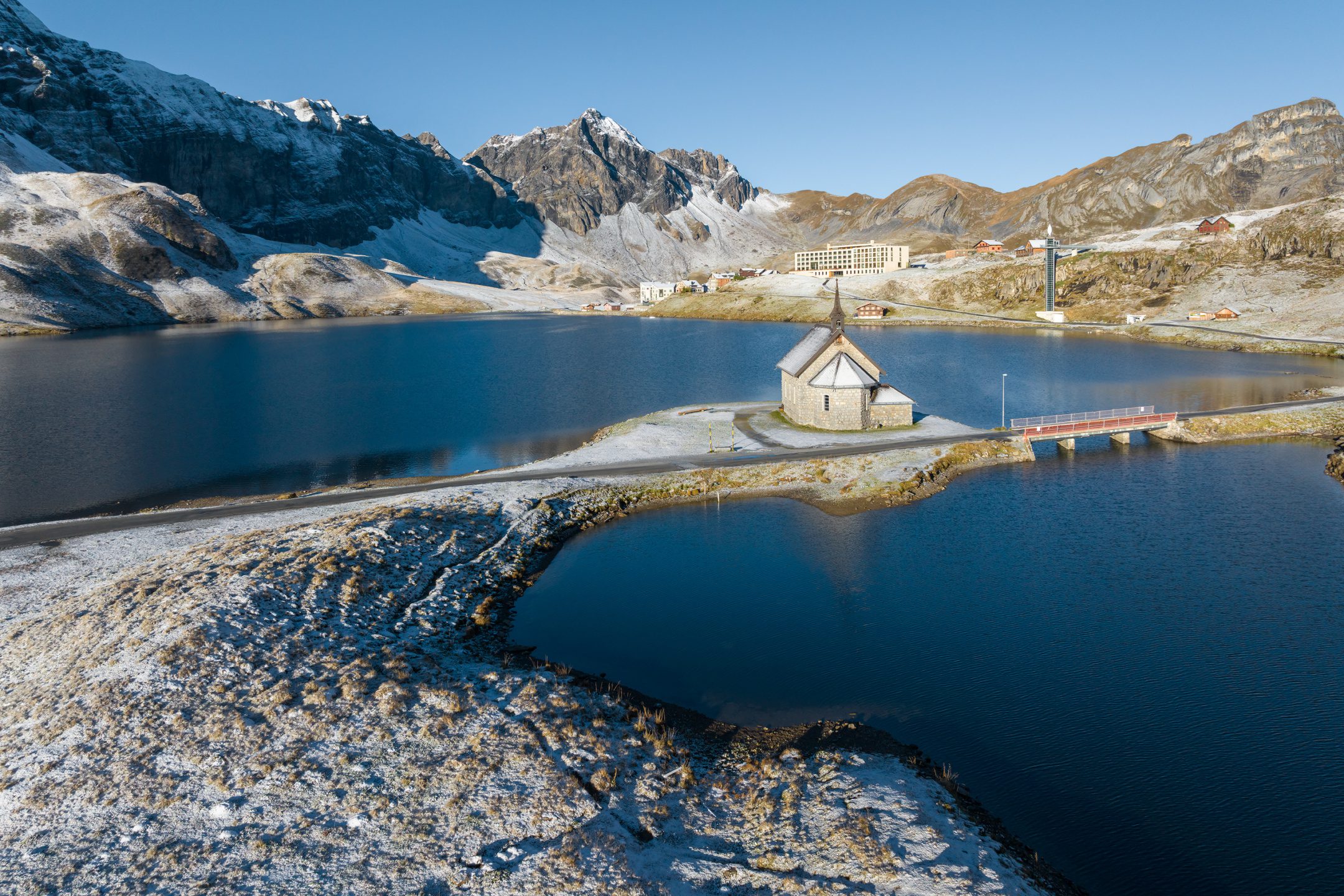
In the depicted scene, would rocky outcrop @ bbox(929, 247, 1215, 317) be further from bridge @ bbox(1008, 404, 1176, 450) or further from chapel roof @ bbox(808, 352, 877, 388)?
chapel roof @ bbox(808, 352, 877, 388)

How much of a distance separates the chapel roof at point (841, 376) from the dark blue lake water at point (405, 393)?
568 inches

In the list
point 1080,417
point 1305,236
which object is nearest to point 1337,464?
point 1080,417

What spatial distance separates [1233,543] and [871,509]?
17637 millimetres

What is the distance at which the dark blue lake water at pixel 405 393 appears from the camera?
5891cm

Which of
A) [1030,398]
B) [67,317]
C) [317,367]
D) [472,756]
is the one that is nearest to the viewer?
[472,756]

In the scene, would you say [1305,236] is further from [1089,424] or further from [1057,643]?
[1057,643]

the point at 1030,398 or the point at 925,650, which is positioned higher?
the point at 1030,398

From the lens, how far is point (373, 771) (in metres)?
20.7

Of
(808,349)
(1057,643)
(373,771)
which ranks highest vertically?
(808,349)

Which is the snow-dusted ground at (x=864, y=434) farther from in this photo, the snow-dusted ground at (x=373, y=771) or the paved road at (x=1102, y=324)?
the paved road at (x=1102, y=324)

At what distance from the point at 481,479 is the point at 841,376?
93.4 ft

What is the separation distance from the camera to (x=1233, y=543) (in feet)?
128

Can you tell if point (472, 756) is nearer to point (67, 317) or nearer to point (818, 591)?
point (818, 591)

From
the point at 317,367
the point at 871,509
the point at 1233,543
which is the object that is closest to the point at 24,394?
the point at 317,367
